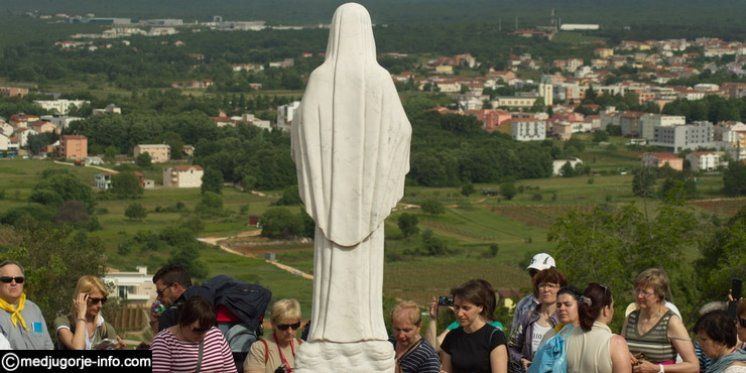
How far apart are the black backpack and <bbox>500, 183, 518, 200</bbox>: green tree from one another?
73.4m

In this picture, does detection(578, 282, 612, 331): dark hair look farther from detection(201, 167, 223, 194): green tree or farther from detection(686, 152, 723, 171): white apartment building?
detection(686, 152, 723, 171): white apartment building

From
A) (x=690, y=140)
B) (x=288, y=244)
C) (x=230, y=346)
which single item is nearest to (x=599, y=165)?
(x=690, y=140)

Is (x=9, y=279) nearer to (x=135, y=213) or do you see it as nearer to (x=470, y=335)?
(x=470, y=335)

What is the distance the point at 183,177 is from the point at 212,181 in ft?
14.2

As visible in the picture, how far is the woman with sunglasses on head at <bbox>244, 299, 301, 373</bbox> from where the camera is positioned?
309 inches

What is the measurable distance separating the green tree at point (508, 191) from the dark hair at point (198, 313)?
2927 inches

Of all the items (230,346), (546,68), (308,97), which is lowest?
(546,68)

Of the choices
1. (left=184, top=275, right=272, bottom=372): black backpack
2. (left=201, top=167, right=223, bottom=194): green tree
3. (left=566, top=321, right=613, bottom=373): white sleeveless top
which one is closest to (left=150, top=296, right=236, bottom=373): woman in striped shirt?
(left=184, top=275, right=272, bottom=372): black backpack

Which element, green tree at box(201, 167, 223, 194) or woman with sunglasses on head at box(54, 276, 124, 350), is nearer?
woman with sunglasses on head at box(54, 276, 124, 350)

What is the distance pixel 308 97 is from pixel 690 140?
374 ft

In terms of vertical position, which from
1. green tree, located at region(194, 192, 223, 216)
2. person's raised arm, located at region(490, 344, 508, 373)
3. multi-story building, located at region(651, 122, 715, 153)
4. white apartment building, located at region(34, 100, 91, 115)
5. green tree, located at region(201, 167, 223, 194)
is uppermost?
person's raised arm, located at region(490, 344, 508, 373)

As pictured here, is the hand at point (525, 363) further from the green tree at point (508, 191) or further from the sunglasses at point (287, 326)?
the green tree at point (508, 191)

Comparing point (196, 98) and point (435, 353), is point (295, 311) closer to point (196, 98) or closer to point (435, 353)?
point (435, 353)

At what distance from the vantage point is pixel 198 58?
187 meters
